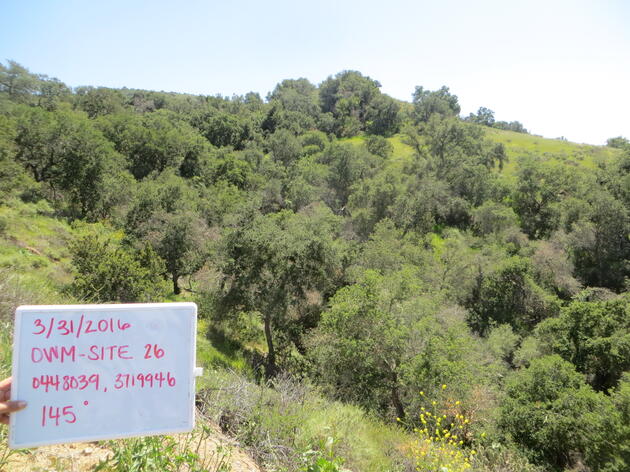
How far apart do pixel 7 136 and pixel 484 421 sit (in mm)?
29997

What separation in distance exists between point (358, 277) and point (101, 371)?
16.9 metres

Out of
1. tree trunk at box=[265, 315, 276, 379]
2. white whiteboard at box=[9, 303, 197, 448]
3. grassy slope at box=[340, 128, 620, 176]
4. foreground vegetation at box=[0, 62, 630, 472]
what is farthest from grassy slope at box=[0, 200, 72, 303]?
grassy slope at box=[340, 128, 620, 176]

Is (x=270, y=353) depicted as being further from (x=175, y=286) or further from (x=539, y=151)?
(x=539, y=151)

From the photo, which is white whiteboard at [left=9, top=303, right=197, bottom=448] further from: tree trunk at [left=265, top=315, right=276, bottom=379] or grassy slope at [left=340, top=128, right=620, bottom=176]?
grassy slope at [left=340, top=128, right=620, bottom=176]

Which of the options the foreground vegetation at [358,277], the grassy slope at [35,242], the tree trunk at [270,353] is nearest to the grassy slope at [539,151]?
the foreground vegetation at [358,277]

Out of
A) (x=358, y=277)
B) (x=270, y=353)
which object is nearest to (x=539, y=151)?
(x=358, y=277)

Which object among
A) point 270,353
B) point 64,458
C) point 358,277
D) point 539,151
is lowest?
point 270,353

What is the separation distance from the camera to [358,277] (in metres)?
18.5

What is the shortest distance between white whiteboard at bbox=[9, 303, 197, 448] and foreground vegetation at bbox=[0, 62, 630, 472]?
37.3 inches

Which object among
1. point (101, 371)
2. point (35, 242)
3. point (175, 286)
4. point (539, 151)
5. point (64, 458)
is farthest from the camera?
point (539, 151)

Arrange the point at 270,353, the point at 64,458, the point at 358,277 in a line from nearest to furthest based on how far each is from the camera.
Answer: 1. the point at 64,458
2. the point at 270,353
3. the point at 358,277

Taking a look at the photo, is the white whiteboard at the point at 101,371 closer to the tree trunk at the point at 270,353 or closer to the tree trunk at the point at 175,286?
the tree trunk at the point at 270,353

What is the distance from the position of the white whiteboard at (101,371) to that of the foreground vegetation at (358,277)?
0.95 metres

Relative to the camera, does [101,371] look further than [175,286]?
No
